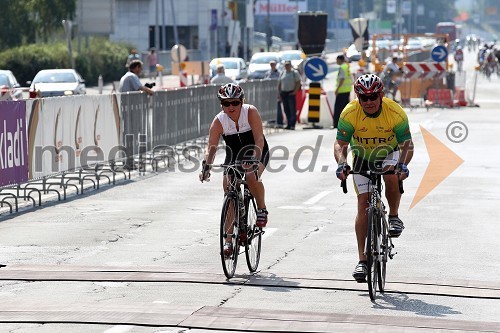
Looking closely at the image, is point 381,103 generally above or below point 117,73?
above

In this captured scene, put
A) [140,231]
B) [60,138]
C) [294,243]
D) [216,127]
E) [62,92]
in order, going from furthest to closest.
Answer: [62,92], [60,138], [140,231], [294,243], [216,127]

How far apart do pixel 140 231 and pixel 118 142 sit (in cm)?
746

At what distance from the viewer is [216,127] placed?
10992mm

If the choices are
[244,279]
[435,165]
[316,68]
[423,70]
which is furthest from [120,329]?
[423,70]

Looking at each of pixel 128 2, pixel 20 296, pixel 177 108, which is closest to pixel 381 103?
pixel 20 296

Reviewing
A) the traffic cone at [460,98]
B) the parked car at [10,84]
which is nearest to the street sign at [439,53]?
the traffic cone at [460,98]

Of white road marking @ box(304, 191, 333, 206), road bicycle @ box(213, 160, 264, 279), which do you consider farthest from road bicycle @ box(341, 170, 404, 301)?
white road marking @ box(304, 191, 333, 206)

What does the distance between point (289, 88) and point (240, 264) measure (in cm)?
2058

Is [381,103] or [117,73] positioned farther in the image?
[117,73]

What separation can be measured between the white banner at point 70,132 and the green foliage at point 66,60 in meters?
37.1

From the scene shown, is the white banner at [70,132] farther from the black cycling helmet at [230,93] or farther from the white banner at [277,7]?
the white banner at [277,7]

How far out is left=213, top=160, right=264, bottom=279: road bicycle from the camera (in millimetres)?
10516

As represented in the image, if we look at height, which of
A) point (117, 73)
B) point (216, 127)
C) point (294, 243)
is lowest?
point (117, 73)

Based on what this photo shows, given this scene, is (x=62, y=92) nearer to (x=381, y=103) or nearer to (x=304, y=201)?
(x=304, y=201)
